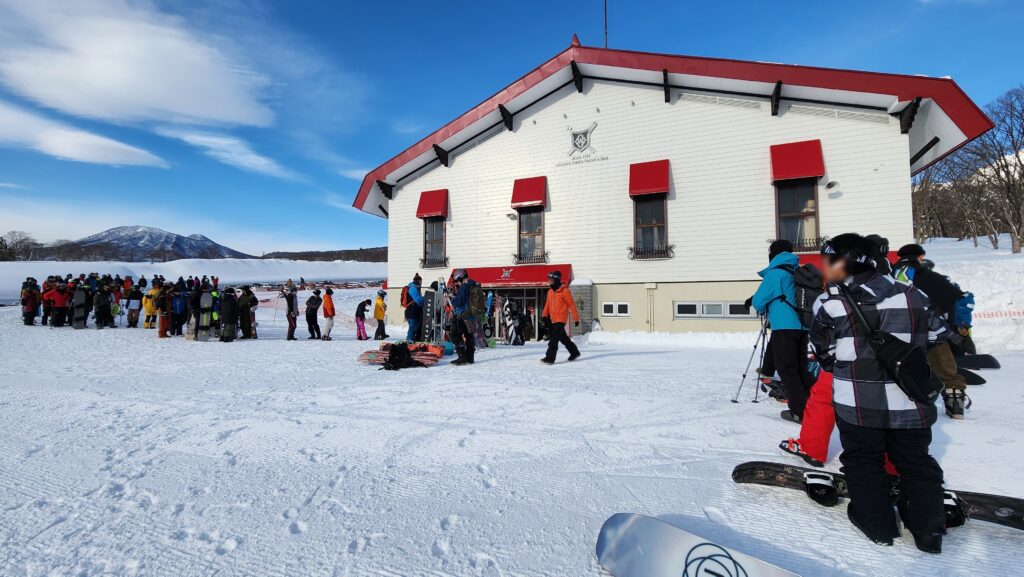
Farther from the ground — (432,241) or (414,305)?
(432,241)

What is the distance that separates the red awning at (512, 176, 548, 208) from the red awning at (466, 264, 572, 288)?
2.12 metres

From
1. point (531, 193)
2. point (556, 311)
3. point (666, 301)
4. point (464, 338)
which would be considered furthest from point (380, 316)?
point (666, 301)

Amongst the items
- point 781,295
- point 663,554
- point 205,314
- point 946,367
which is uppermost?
point 781,295

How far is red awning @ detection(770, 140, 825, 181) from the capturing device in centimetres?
1191

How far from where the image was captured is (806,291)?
4.10 m

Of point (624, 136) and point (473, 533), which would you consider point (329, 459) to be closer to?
point (473, 533)

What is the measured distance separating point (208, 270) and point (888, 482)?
153ft

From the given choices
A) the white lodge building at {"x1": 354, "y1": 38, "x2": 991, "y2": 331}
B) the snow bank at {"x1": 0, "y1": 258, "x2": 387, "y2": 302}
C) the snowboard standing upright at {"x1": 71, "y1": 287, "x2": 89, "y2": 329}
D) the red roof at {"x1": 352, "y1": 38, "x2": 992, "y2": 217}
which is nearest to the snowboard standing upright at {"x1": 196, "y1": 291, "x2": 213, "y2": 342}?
the snowboard standing upright at {"x1": 71, "y1": 287, "x2": 89, "y2": 329}

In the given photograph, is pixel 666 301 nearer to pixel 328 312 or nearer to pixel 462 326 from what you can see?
pixel 462 326

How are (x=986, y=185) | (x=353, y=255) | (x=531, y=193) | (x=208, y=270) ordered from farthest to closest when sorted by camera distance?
(x=353, y=255) → (x=208, y=270) → (x=986, y=185) → (x=531, y=193)

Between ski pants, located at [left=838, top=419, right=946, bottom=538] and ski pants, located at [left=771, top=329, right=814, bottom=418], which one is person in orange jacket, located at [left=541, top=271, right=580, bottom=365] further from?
ski pants, located at [left=838, top=419, right=946, bottom=538]

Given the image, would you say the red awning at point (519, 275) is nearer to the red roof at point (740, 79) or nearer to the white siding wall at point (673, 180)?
the white siding wall at point (673, 180)

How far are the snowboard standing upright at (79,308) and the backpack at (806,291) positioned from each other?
66.3 ft

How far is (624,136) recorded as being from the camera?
14.3 meters
